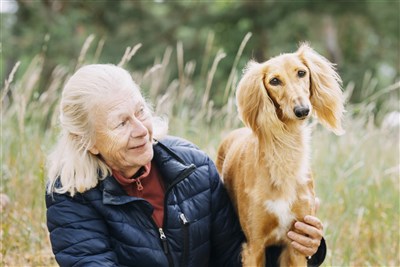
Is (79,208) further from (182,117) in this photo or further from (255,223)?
(182,117)

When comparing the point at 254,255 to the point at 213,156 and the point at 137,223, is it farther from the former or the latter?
the point at 213,156

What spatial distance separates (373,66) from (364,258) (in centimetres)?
963

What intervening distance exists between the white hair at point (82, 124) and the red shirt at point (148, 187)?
11 centimetres

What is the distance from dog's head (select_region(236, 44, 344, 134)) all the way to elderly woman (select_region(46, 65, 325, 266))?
0.45 metres

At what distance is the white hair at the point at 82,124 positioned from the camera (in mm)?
2922

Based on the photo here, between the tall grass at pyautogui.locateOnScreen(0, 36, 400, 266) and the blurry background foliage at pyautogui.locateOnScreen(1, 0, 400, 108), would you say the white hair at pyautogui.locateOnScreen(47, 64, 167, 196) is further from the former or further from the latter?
the blurry background foliage at pyautogui.locateOnScreen(1, 0, 400, 108)

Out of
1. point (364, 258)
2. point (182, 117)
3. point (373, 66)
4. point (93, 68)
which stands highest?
point (93, 68)

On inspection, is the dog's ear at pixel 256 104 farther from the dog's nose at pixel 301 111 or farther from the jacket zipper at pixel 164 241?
the jacket zipper at pixel 164 241

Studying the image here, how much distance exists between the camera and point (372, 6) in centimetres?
1296

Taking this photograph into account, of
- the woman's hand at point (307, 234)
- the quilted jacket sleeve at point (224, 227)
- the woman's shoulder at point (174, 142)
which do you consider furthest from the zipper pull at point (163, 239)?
the woman's hand at point (307, 234)

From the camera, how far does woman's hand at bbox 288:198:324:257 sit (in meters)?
2.99

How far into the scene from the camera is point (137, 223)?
2.96 metres

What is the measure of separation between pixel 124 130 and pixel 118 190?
29cm

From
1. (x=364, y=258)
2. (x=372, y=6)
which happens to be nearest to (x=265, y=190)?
(x=364, y=258)
